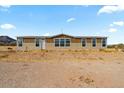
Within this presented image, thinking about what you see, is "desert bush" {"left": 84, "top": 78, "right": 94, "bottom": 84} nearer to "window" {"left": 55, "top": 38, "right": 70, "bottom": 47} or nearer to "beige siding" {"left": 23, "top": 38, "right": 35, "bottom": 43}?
"window" {"left": 55, "top": 38, "right": 70, "bottom": 47}

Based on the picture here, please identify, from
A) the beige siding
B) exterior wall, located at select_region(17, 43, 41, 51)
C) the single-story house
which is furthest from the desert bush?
the beige siding

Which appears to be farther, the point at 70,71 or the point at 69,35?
the point at 69,35

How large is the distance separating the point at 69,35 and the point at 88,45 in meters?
1.56

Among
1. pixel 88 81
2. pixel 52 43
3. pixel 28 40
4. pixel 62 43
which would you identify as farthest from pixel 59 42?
pixel 88 81

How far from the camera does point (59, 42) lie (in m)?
19.0

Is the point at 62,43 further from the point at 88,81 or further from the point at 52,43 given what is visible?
the point at 88,81

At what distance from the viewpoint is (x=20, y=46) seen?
18859 millimetres

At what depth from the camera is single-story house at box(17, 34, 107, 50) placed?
1883cm

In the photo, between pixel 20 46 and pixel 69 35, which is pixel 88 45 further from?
pixel 20 46

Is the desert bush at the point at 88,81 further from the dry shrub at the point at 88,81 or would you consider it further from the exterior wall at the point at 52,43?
the exterior wall at the point at 52,43
